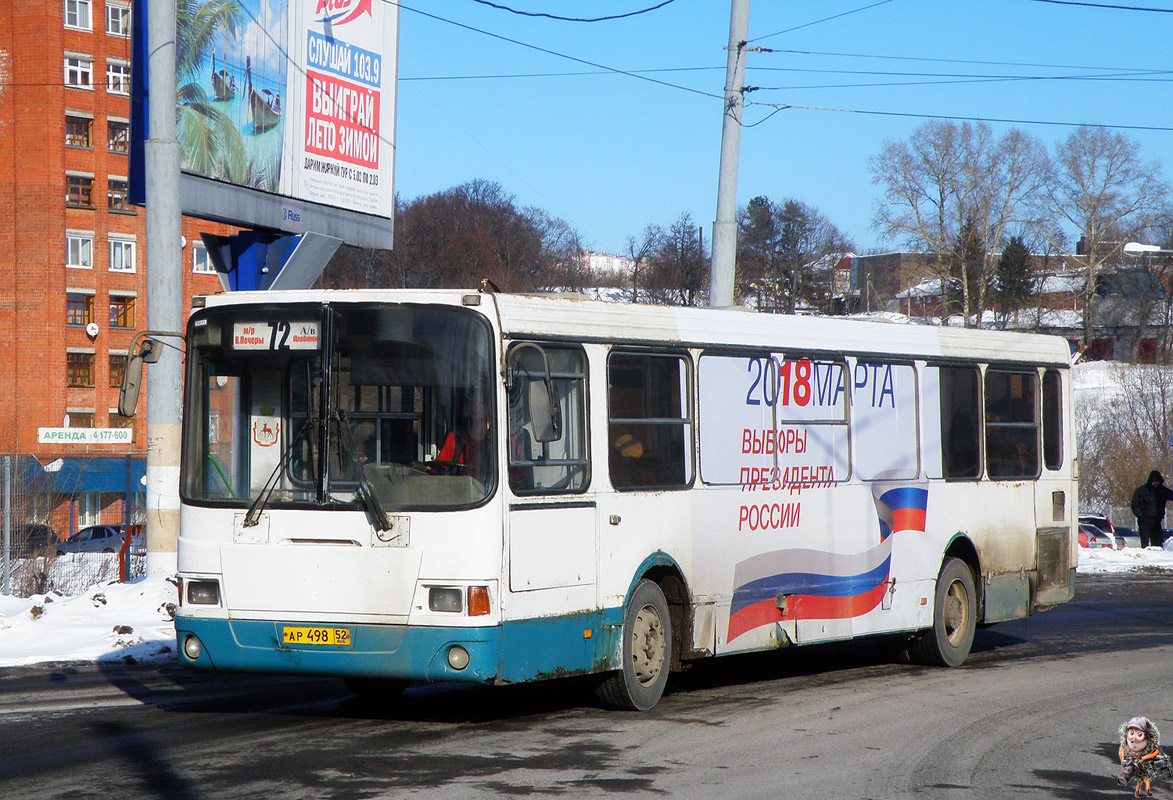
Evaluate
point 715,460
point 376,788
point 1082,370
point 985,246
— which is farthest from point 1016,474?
point 1082,370

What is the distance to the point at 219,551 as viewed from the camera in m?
8.91

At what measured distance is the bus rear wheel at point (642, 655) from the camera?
376 inches

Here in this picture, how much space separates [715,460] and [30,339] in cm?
5058

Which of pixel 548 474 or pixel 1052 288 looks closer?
pixel 548 474

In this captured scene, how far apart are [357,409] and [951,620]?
679cm

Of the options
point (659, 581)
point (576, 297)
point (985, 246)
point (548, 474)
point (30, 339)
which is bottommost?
point (659, 581)

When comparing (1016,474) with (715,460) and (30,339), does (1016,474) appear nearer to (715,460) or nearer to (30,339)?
(715,460)

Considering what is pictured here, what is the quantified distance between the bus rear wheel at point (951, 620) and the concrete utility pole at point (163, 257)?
7003 millimetres

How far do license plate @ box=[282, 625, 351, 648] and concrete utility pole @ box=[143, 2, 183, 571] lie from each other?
5108 mm

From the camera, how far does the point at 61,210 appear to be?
55781mm

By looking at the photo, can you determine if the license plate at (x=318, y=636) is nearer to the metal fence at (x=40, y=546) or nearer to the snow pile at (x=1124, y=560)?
the metal fence at (x=40, y=546)

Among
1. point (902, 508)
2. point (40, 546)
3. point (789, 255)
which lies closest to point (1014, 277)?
point (789, 255)

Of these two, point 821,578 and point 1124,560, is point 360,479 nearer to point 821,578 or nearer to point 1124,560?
point 821,578

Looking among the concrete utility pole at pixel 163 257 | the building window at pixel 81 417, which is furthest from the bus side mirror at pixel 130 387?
the building window at pixel 81 417
